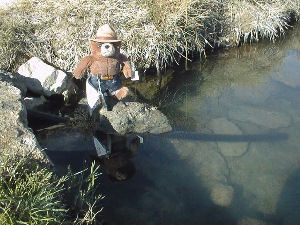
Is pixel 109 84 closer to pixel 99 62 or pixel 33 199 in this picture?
pixel 99 62

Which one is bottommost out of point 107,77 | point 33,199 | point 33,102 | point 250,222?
point 250,222

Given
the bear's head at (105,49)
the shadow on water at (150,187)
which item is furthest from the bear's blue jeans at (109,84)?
Result: the shadow on water at (150,187)

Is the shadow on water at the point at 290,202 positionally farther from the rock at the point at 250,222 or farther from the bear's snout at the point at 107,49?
the bear's snout at the point at 107,49

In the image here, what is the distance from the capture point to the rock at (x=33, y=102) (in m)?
4.96

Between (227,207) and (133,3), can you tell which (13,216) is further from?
(133,3)

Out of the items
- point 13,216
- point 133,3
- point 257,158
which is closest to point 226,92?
point 257,158

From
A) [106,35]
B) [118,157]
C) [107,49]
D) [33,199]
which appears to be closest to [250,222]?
[118,157]

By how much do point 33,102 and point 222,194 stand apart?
2827 mm

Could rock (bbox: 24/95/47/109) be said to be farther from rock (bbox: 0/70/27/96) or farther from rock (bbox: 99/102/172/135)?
rock (bbox: 99/102/172/135)

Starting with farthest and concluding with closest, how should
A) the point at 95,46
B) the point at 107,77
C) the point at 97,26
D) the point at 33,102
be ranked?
the point at 97,26
the point at 33,102
the point at 107,77
the point at 95,46

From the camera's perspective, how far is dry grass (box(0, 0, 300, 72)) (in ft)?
18.6

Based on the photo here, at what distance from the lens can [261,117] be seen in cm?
529

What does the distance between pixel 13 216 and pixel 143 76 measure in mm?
3704

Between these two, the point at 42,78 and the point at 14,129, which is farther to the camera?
the point at 42,78
